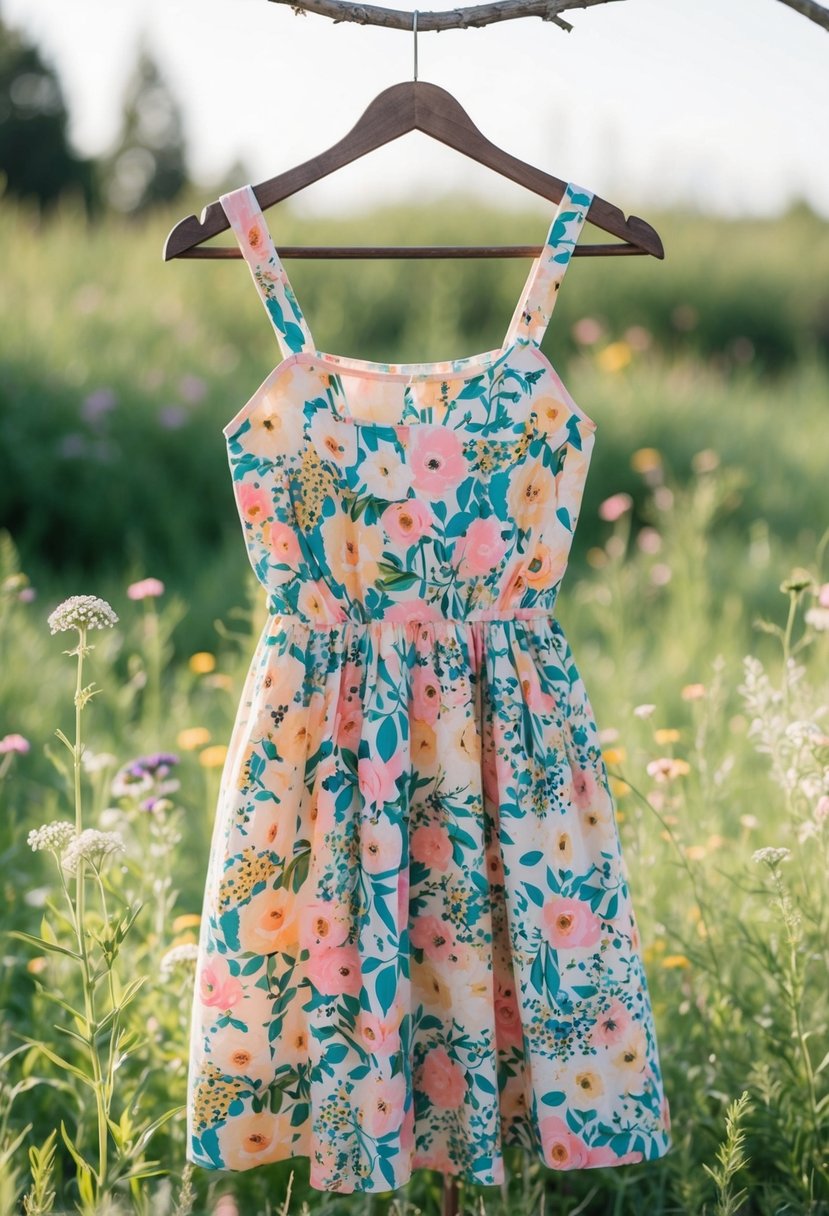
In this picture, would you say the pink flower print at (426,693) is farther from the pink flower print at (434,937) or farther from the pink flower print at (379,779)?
the pink flower print at (434,937)

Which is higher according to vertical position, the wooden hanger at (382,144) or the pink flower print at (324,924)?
the wooden hanger at (382,144)

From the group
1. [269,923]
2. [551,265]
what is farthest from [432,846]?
[551,265]

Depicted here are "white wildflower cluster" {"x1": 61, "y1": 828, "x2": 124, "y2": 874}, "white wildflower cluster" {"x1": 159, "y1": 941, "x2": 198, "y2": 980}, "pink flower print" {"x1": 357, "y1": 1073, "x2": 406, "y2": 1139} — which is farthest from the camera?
"white wildflower cluster" {"x1": 159, "y1": 941, "x2": 198, "y2": 980}

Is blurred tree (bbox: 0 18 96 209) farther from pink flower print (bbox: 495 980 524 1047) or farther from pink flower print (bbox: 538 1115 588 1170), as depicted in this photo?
pink flower print (bbox: 538 1115 588 1170)

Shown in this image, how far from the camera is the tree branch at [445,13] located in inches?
51.9

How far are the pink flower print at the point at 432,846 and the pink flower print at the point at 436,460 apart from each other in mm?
398

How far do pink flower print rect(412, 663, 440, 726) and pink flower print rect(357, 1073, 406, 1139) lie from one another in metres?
0.40

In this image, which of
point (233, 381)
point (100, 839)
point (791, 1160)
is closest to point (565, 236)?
point (100, 839)

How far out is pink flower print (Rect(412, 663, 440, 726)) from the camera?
1.32 meters

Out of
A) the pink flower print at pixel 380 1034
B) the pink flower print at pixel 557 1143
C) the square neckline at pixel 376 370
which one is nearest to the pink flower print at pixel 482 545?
the square neckline at pixel 376 370

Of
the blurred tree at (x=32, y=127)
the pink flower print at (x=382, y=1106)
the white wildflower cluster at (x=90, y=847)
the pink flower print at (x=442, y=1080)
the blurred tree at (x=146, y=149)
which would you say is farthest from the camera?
the blurred tree at (x=146, y=149)

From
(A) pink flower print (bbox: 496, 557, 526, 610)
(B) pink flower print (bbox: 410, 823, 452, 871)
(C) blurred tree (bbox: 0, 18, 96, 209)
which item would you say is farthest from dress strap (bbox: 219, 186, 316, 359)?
(C) blurred tree (bbox: 0, 18, 96, 209)

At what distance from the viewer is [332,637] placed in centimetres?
132

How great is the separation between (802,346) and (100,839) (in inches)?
375
